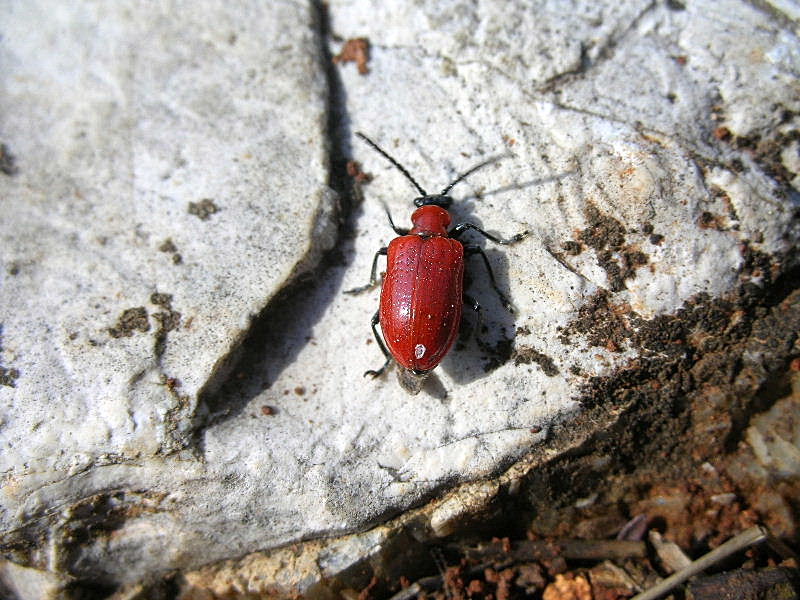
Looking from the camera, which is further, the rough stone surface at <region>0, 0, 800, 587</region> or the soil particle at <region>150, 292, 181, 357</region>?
the soil particle at <region>150, 292, 181, 357</region>

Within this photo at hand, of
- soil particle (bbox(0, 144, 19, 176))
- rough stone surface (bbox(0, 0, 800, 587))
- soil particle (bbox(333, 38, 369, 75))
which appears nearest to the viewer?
rough stone surface (bbox(0, 0, 800, 587))

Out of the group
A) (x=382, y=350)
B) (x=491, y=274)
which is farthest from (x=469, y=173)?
(x=382, y=350)

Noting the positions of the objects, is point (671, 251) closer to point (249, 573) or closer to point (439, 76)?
point (439, 76)

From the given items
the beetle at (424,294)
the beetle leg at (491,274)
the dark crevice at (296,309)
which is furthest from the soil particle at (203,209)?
the beetle leg at (491,274)

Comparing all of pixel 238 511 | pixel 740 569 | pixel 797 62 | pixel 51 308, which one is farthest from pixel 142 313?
pixel 797 62

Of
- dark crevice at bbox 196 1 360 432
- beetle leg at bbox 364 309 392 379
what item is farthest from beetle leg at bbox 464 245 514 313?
dark crevice at bbox 196 1 360 432

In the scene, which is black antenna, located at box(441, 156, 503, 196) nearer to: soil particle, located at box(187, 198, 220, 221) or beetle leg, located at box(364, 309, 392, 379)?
beetle leg, located at box(364, 309, 392, 379)

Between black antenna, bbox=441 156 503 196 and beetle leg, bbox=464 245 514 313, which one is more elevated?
black antenna, bbox=441 156 503 196

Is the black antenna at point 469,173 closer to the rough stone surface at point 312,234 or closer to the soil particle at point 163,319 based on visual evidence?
the rough stone surface at point 312,234
